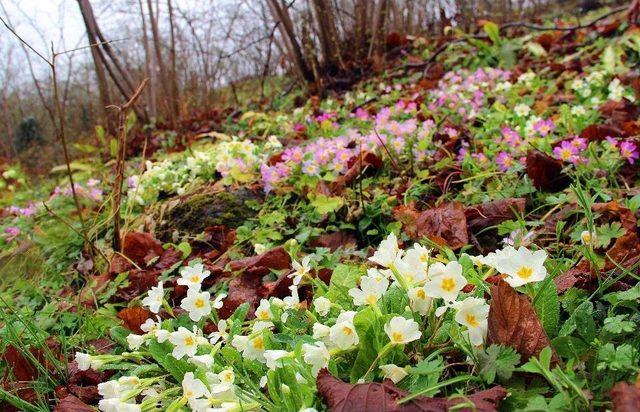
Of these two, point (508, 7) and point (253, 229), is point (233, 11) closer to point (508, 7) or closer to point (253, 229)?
point (508, 7)

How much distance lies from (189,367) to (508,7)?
791 centimetres

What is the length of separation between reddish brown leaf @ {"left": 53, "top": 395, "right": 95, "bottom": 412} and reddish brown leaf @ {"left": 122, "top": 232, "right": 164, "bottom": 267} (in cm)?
109

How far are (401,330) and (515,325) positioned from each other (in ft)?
0.66

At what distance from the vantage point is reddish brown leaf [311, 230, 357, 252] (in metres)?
2.06

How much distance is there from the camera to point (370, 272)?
118 cm

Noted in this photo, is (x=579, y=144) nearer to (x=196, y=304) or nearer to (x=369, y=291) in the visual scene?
(x=369, y=291)

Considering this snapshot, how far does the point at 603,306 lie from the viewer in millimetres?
1077

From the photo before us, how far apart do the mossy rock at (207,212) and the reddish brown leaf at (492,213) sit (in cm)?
110

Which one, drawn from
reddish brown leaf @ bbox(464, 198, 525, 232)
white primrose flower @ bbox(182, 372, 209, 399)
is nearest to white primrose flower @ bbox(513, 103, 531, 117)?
reddish brown leaf @ bbox(464, 198, 525, 232)

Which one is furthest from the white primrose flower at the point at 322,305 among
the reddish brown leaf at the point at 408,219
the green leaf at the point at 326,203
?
the green leaf at the point at 326,203

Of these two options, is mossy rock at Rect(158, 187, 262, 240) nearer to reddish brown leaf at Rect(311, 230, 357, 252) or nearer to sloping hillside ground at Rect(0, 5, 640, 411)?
sloping hillside ground at Rect(0, 5, 640, 411)

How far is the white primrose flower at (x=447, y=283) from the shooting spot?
3.18 feet

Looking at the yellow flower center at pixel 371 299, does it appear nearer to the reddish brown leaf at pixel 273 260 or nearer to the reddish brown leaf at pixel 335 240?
the reddish brown leaf at pixel 273 260

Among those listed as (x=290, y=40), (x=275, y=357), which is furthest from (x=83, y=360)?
(x=290, y=40)
